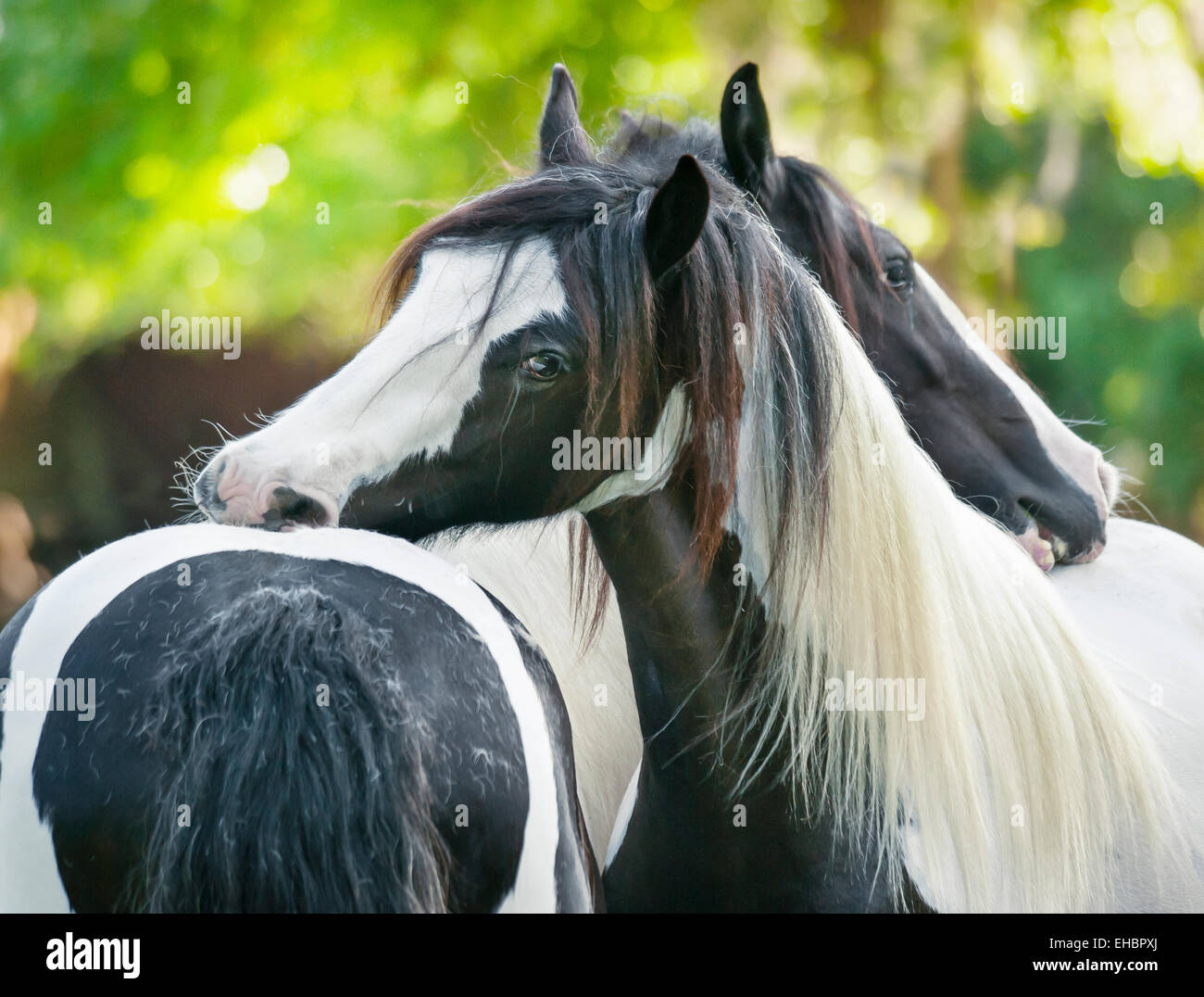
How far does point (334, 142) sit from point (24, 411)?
3232mm

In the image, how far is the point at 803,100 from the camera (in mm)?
7500

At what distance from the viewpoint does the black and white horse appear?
4.52 ft

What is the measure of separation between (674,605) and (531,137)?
10.5 ft

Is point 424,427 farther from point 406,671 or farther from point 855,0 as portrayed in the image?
point 855,0

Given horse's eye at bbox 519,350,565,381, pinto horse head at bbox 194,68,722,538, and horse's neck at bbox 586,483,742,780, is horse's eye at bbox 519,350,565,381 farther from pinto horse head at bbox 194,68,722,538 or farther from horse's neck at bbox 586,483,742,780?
horse's neck at bbox 586,483,742,780

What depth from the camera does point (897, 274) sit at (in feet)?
7.35

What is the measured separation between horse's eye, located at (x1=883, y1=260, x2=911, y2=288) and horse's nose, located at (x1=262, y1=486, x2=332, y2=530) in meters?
1.40

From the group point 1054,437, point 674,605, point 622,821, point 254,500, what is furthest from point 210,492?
point 1054,437

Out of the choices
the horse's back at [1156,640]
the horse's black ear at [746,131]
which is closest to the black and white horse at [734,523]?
the horse's back at [1156,640]

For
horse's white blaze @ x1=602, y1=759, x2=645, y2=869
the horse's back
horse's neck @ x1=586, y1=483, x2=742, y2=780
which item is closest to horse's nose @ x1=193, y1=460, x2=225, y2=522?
horse's neck @ x1=586, y1=483, x2=742, y2=780

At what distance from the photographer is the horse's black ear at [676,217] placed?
1.38 metres

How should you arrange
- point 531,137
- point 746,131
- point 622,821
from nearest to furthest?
point 622,821, point 746,131, point 531,137

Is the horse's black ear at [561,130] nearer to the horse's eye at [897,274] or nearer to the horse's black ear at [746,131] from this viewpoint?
the horse's black ear at [746,131]

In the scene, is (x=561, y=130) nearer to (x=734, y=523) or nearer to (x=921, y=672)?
(x=734, y=523)
